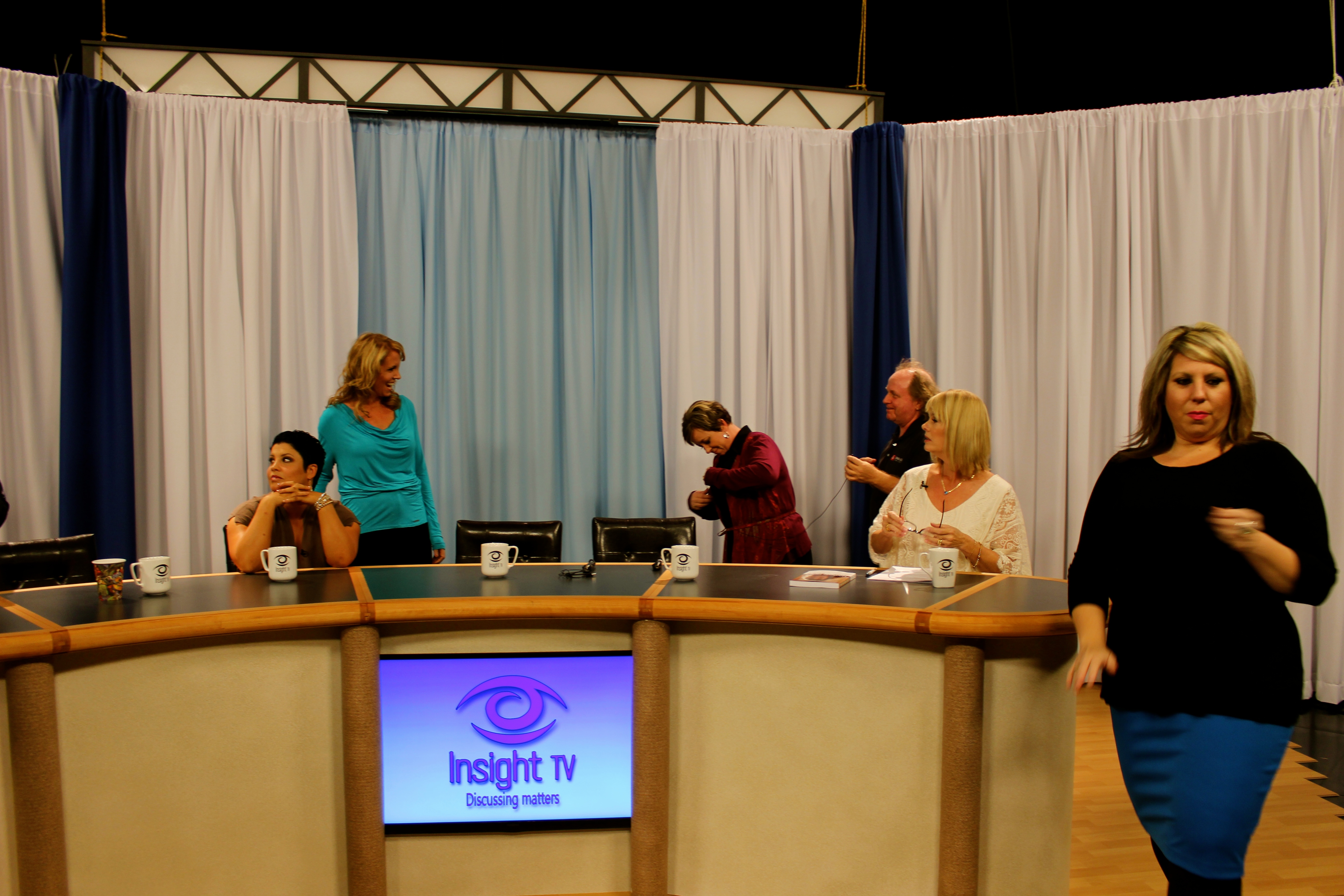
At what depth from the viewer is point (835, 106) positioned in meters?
4.93

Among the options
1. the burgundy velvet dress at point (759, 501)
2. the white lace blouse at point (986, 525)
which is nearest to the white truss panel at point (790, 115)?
the burgundy velvet dress at point (759, 501)

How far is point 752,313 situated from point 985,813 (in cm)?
313

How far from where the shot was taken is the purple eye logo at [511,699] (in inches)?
86.5

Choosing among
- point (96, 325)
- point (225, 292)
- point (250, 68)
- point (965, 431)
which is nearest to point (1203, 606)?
point (965, 431)

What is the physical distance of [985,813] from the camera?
6.84 feet

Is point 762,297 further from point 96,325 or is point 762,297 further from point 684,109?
point 96,325

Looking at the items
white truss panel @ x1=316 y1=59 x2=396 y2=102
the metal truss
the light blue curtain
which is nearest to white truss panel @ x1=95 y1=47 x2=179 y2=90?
the metal truss

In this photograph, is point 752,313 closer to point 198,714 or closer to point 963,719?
point 963,719

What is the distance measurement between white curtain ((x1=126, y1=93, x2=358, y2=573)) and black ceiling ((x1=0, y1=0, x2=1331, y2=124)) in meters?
0.50

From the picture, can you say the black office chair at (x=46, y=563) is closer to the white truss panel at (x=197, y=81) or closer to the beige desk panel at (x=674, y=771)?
the beige desk panel at (x=674, y=771)

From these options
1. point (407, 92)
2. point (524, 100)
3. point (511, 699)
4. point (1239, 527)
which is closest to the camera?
point (1239, 527)

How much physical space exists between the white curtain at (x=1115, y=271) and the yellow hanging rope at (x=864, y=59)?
345 mm

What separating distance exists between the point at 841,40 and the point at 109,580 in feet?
15.4

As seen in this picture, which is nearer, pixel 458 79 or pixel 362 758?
pixel 362 758
